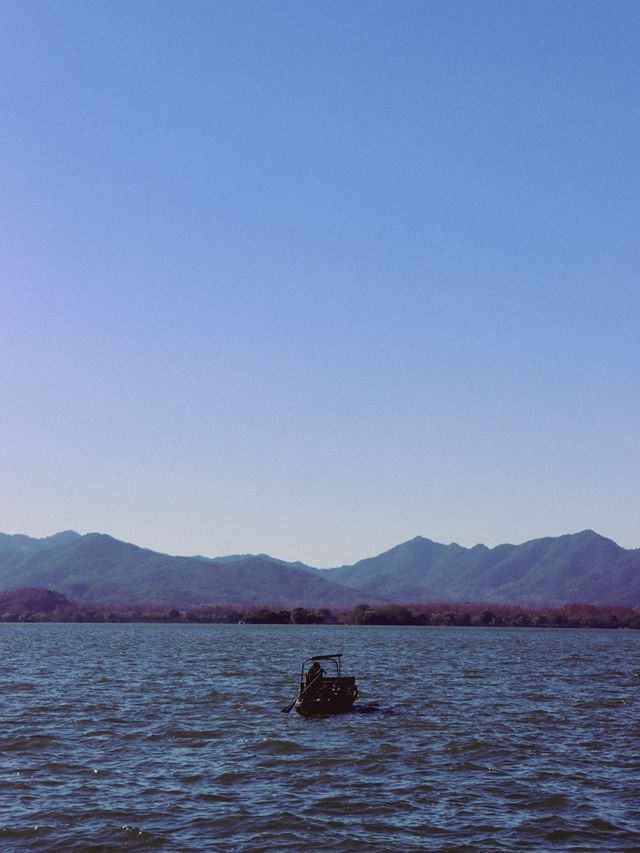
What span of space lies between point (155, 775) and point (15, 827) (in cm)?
831

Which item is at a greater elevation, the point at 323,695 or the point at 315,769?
the point at 323,695

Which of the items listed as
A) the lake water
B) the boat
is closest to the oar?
the boat

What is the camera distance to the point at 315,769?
37.2 m

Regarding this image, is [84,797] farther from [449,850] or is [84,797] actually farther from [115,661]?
[115,661]

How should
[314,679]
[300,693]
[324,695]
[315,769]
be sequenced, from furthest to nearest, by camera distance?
[314,679] → [300,693] → [324,695] → [315,769]

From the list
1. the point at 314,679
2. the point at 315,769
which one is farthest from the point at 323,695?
→ the point at 315,769

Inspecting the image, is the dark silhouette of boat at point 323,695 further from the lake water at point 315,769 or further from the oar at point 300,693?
the lake water at point 315,769

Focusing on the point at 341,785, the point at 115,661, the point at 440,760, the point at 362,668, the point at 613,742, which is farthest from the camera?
the point at 115,661

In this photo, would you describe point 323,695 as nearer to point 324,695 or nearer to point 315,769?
point 324,695

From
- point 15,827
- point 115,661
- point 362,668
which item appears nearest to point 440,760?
point 15,827

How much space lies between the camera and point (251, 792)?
32875 millimetres

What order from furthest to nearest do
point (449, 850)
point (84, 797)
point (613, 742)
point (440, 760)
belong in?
point (613, 742) → point (440, 760) → point (84, 797) → point (449, 850)

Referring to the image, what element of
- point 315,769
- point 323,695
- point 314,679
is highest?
point 314,679

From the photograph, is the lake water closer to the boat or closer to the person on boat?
the boat
